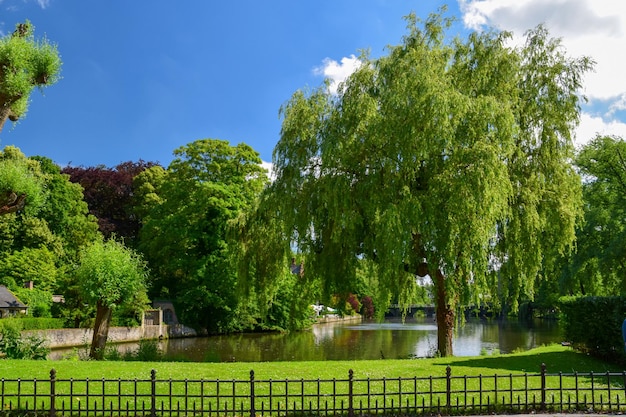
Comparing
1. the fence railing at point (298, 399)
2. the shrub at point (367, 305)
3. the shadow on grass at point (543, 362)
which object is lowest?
the shrub at point (367, 305)

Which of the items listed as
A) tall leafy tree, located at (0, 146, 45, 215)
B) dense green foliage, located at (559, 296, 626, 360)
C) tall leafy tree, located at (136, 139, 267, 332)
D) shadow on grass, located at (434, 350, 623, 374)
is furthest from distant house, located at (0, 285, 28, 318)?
dense green foliage, located at (559, 296, 626, 360)

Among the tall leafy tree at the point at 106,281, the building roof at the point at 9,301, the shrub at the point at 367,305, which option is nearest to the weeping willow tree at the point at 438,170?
the tall leafy tree at the point at 106,281

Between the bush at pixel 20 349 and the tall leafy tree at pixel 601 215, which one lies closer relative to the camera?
the bush at pixel 20 349

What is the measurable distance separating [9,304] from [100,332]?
13.9 meters

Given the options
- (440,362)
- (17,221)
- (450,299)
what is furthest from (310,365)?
(17,221)

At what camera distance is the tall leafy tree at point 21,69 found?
42.1ft

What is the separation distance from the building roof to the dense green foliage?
29810 mm

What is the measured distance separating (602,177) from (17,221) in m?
40.9

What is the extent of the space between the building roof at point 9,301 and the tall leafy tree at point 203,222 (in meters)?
10.0

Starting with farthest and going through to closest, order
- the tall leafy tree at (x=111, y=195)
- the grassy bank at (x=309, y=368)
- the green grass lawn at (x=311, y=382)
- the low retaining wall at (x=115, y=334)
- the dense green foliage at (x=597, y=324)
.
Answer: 1. the tall leafy tree at (x=111, y=195)
2. the low retaining wall at (x=115, y=334)
3. the dense green foliage at (x=597, y=324)
4. the grassy bank at (x=309, y=368)
5. the green grass lawn at (x=311, y=382)

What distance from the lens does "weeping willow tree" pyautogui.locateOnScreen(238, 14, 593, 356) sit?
1644cm

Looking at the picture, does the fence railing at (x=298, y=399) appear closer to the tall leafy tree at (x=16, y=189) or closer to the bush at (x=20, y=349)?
the tall leafy tree at (x=16, y=189)

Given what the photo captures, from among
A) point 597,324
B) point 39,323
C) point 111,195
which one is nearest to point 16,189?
point 597,324

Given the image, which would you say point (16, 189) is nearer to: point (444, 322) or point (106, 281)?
point (106, 281)
